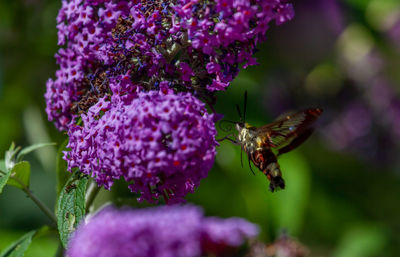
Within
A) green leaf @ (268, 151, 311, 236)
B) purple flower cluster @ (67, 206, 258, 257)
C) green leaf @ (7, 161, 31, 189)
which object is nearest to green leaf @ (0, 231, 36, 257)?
green leaf @ (7, 161, 31, 189)

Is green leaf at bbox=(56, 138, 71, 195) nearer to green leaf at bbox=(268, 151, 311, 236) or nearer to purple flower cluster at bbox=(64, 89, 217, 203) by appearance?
purple flower cluster at bbox=(64, 89, 217, 203)

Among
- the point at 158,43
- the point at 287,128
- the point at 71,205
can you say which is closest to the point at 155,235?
the point at 71,205

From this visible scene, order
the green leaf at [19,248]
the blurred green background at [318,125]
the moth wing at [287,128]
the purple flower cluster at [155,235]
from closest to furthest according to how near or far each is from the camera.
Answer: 1. the purple flower cluster at [155,235]
2. the green leaf at [19,248]
3. the moth wing at [287,128]
4. the blurred green background at [318,125]

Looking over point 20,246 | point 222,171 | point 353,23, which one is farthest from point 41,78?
point 353,23

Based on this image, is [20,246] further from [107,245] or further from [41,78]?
[41,78]

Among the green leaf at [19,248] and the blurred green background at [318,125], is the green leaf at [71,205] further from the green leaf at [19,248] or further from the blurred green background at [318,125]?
the blurred green background at [318,125]

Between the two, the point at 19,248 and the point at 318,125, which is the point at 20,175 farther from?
the point at 318,125

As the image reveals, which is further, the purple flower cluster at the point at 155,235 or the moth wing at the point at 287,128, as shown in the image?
the moth wing at the point at 287,128

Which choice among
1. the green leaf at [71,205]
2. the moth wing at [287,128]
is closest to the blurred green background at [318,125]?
the moth wing at [287,128]
